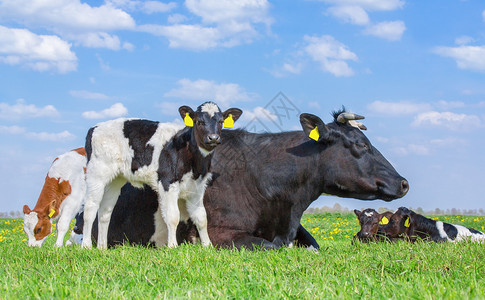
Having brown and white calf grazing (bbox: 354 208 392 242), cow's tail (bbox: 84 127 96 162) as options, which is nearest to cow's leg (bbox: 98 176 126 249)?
cow's tail (bbox: 84 127 96 162)

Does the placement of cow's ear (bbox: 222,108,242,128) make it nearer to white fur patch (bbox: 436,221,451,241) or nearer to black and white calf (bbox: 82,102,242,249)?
black and white calf (bbox: 82,102,242,249)

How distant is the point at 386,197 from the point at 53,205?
27.5 feet

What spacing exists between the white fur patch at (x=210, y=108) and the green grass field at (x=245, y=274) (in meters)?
2.19

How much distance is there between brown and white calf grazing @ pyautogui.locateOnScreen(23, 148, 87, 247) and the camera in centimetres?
1272

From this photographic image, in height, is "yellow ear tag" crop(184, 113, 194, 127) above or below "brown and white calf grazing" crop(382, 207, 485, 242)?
above

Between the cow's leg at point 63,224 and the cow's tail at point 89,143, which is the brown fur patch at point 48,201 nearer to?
the cow's leg at point 63,224

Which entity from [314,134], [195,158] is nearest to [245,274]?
[195,158]

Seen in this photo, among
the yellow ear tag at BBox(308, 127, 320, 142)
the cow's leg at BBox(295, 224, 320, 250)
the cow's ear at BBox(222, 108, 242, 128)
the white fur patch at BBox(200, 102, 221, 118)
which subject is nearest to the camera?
the white fur patch at BBox(200, 102, 221, 118)

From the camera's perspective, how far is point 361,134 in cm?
840

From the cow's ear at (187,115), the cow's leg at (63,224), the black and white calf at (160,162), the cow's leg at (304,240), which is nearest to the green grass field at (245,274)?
the black and white calf at (160,162)

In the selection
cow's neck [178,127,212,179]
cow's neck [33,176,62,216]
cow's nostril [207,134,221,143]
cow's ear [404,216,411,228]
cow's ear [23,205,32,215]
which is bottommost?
cow's ear [404,216,411,228]

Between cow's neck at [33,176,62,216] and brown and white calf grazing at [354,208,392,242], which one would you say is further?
cow's neck at [33,176,62,216]

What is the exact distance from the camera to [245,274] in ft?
16.5

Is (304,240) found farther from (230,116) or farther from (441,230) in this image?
(441,230)
